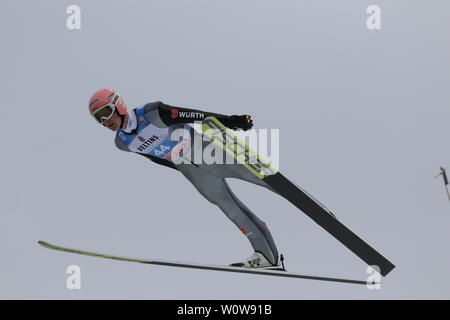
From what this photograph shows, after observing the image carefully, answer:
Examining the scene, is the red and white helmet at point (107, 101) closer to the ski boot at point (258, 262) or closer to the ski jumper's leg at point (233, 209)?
the ski jumper's leg at point (233, 209)

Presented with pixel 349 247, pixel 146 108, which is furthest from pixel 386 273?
pixel 146 108

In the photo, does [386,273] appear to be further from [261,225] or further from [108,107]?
[108,107]

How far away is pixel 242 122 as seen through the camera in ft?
18.5

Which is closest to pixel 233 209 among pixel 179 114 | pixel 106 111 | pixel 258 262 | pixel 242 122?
pixel 258 262

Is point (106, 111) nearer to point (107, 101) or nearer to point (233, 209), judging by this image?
point (107, 101)

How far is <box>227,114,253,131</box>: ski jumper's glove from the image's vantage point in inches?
221

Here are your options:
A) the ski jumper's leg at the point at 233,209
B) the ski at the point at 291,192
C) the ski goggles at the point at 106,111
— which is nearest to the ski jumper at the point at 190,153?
the ski jumper's leg at the point at 233,209

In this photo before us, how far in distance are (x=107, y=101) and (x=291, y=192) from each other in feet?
7.63

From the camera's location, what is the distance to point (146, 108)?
5949 mm

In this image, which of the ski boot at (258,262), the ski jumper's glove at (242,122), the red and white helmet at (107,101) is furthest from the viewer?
the ski boot at (258,262)

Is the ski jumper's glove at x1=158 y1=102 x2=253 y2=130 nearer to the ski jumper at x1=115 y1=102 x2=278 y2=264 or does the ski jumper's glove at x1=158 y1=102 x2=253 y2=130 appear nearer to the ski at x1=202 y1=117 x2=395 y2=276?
the ski jumper at x1=115 y1=102 x2=278 y2=264

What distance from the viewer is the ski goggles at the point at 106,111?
5828mm

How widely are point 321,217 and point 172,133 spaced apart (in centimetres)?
198

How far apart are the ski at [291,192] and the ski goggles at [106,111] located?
3.50 ft
